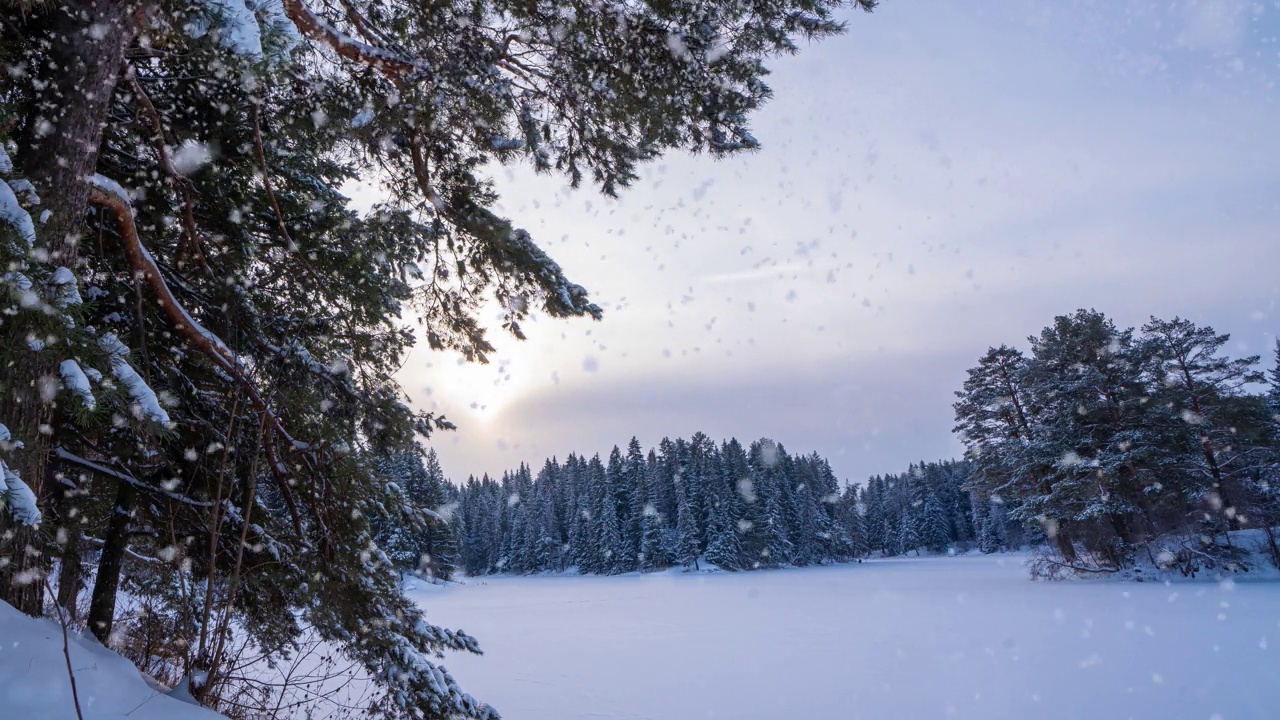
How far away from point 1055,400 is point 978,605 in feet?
36.0

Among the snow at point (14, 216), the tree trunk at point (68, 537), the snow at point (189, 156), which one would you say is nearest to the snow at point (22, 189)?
the snow at point (14, 216)

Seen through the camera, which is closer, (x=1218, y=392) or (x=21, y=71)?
(x=21, y=71)

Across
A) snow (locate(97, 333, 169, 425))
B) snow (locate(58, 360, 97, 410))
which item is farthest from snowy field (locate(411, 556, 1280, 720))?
snow (locate(58, 360, 97, 410))

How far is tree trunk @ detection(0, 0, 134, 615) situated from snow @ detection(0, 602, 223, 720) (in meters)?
0.30

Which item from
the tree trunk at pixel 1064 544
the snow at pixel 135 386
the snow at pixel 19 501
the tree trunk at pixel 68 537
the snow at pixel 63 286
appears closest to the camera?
the snow at pixel 19 501

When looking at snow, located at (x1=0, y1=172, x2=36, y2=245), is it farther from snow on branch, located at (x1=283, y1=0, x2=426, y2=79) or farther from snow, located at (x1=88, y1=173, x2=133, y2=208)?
snow on branch, located at (x1=283, y1=0, x2=426, y2=79)

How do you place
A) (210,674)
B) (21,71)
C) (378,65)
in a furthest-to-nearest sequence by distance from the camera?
(378,65)
(21,71)
(210,674)

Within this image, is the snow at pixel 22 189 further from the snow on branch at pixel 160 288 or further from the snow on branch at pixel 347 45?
the snow on branch at pixel 347 45

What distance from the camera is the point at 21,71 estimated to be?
3.06 m

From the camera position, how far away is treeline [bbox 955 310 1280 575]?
63.6 feet

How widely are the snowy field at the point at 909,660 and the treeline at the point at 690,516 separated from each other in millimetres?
33462

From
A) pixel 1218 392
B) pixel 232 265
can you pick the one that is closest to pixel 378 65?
pixel 232 265

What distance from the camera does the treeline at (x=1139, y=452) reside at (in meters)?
19.4

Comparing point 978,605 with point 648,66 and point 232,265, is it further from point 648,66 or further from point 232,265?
point 232,265
